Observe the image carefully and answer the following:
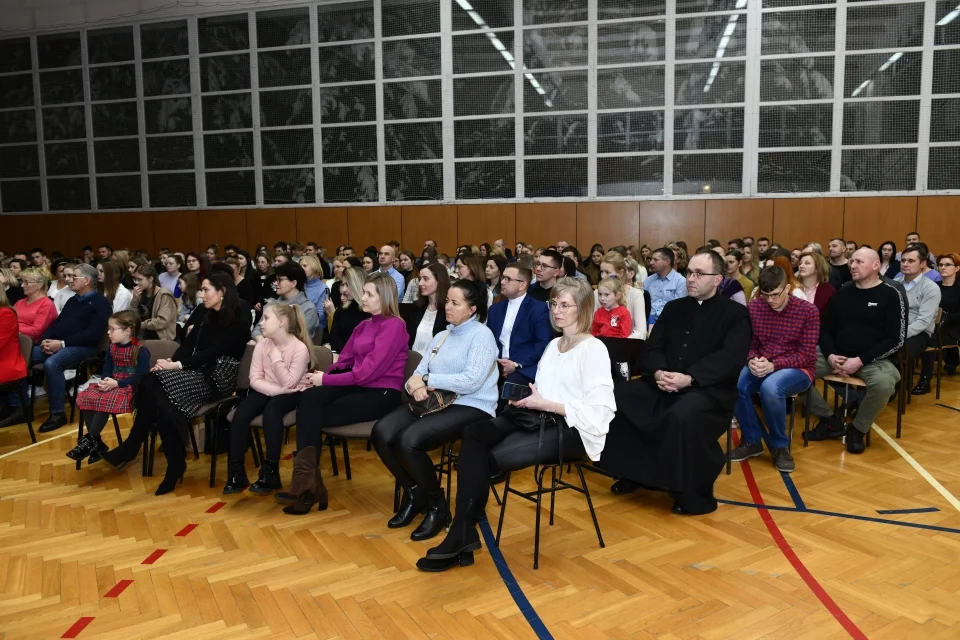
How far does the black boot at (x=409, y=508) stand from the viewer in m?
4.12

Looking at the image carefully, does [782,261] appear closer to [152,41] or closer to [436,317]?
[436,317]

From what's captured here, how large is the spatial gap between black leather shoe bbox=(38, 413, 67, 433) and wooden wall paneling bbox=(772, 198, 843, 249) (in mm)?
12995

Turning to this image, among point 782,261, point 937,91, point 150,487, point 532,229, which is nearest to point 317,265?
point 150,487

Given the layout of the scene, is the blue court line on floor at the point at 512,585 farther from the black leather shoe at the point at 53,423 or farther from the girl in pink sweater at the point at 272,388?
the black leather shoe at the point at 53,423

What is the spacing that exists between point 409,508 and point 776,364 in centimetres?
273

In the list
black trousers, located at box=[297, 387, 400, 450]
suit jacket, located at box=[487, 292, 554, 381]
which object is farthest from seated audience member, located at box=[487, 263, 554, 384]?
black trousers, located at box=[297, 387, 400, 450]

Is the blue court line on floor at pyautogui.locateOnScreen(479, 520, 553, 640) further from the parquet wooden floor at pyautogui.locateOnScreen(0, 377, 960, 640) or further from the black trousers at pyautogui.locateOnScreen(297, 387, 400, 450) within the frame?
the black trousers at pyautogui.locateOnScreen(297, 387, 400, 450)

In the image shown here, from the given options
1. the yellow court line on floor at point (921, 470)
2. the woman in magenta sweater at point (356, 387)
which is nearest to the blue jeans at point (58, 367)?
the woman in magenta sweater at point (356, 387)

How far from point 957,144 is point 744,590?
13739mm

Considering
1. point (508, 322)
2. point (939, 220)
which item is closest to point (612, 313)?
point (508, 322)

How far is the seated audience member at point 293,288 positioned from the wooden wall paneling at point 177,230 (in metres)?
12.9

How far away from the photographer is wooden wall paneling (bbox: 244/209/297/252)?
56.0 feet

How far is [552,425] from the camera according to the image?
374cm

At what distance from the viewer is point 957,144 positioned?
44.9 ft
